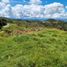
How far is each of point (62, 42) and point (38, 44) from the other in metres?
2.46

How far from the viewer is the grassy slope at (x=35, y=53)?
1400 centimetres

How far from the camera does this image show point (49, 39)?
65.3 feet

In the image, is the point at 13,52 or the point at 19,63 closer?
the point at 19,63

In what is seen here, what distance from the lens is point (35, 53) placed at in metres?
15.5

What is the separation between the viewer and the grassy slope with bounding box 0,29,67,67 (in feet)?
45.9

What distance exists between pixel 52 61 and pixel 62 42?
533 centimetres

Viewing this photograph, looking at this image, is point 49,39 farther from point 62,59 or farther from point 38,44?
point 62,59

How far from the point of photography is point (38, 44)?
709 inches

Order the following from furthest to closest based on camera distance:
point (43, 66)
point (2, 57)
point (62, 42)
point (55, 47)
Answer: point (62, 42), point (55, 47), point (2, 57), point (43, 66)

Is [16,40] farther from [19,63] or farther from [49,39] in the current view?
[19,63]

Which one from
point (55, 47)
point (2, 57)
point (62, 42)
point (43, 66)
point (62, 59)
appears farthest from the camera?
point (62, 42)

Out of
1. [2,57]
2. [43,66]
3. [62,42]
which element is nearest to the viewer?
[43,66]

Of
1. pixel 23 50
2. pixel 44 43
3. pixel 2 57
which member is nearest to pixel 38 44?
pixel 44 43

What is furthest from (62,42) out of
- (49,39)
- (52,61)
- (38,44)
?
(52,61)
